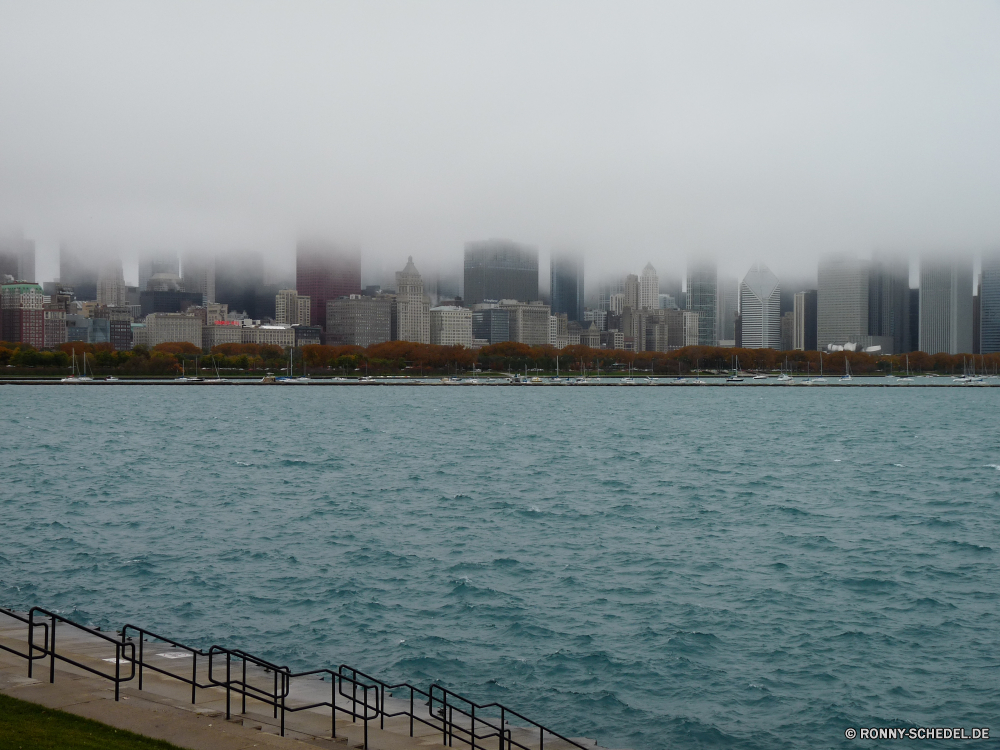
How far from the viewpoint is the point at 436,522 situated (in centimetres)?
4991

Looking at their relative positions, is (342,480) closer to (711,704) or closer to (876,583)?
(876,583)

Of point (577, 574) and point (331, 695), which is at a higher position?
point (331, 695)

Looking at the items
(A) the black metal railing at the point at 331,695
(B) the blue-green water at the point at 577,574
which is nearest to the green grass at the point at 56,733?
(A) the black metal railing at the point at 331,695

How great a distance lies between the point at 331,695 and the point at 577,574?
1732 centimetres

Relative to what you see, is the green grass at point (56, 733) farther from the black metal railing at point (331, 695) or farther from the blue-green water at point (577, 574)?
the blue-green water at point (577, 574)

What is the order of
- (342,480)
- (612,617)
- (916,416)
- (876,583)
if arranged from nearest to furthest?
(612,617), (876,583), (342,480), (916,416)

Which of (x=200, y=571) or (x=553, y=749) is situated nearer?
(x=553, y=749)

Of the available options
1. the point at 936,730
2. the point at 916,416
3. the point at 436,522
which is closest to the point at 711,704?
the point at 936,730

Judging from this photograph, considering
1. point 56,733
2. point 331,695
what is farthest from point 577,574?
point 56,733

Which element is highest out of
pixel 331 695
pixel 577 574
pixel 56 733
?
pixel 56 733

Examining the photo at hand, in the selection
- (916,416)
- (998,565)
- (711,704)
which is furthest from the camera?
(916,416)

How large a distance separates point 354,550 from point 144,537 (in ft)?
33.0

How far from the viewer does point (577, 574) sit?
37031 millimetres

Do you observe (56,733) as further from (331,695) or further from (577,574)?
(577,574)
